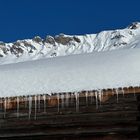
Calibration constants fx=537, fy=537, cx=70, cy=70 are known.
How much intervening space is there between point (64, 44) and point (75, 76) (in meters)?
179

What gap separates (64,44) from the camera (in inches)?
7470

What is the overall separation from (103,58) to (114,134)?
7.26ft

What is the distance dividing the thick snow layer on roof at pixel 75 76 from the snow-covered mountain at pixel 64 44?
133 metres

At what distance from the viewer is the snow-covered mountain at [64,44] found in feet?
514

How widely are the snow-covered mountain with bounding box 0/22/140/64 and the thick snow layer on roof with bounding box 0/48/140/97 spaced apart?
437 feet

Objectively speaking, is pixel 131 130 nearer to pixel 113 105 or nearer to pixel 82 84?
pixel 113 105

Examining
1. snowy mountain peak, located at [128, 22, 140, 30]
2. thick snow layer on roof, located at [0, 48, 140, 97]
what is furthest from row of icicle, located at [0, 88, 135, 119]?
snowy mountain peak, located at [128, 22, 140, 30]

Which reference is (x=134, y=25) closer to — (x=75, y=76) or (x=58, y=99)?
(x=75, y=76)

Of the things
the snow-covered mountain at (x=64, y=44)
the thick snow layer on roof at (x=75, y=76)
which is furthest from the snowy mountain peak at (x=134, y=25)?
the thick snow layer on roof at (x=75, y=76)

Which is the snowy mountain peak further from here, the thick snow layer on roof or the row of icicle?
the row of icicle

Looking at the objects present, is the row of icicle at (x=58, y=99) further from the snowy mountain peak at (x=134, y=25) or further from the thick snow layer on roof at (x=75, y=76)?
the snowy mountain peak at (x=134, y=25)

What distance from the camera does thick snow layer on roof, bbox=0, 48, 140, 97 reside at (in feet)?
36.1

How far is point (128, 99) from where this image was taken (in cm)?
1097

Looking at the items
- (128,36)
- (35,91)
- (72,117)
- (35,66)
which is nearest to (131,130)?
(72,117)
